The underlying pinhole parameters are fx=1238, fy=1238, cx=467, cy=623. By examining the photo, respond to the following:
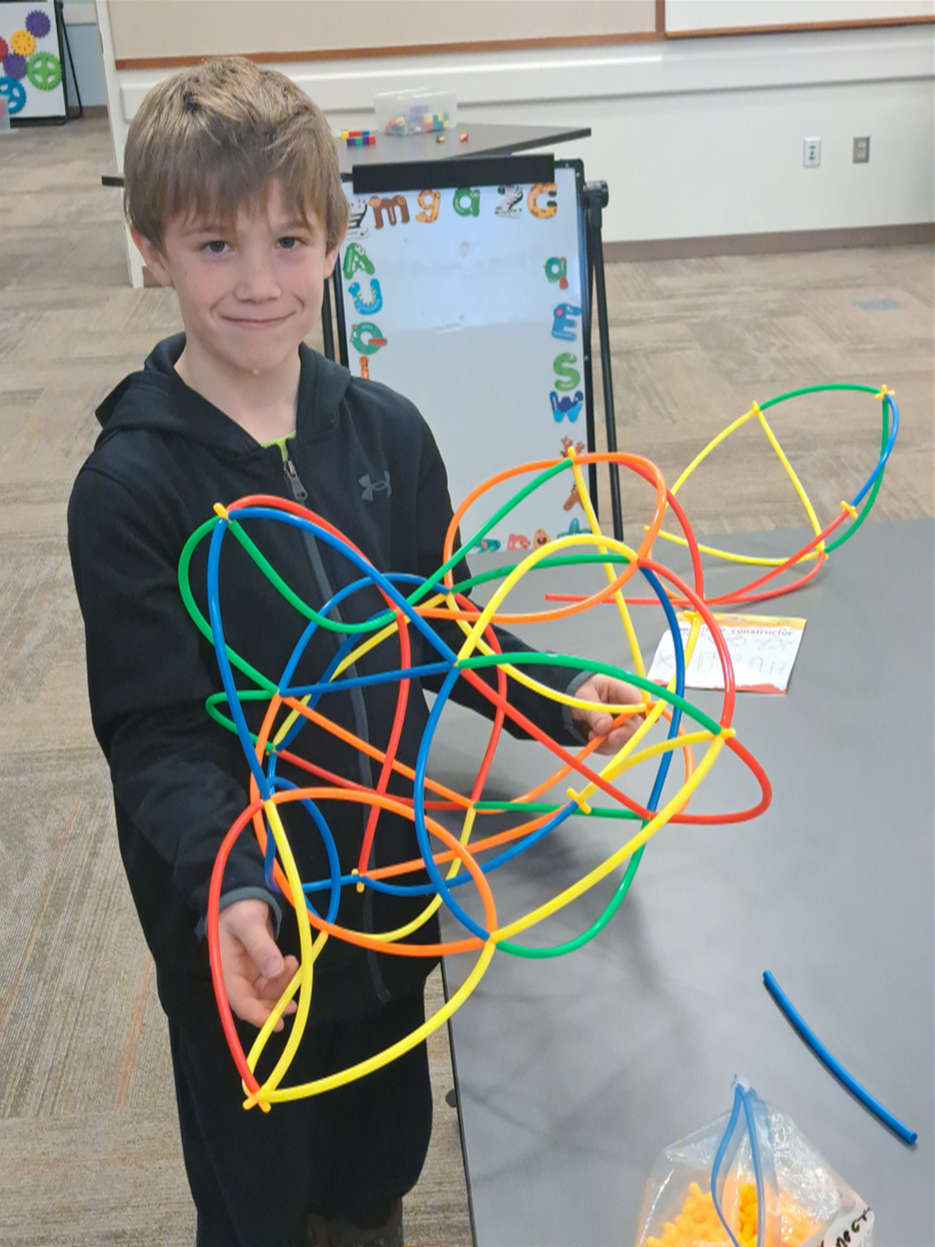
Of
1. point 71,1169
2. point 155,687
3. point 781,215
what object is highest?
point 155,687

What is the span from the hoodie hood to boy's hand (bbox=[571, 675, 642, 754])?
0.26m

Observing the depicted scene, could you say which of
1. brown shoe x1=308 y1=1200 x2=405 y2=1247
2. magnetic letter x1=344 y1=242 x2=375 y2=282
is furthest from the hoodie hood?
magnetic letter x1=344 y1=242 x2=375 y2=282

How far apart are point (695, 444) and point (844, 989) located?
8.57 feet

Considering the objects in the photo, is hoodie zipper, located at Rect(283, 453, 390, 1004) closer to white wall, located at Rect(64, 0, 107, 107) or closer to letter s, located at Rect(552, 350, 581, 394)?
letter s, located at Rect(552, 350, 581, 394)

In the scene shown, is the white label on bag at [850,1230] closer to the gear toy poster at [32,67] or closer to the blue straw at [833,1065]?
the blue straw at [833,1065]

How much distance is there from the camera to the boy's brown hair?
77 centimetres

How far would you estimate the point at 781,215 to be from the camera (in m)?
4.85

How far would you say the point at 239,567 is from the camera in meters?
0.82

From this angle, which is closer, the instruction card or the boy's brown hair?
the boy's brown hair

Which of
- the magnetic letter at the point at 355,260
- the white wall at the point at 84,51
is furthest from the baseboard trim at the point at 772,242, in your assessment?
the white wall at the point at 84,51

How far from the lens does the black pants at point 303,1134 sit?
0.91 m

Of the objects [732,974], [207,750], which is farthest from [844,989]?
[207,750]

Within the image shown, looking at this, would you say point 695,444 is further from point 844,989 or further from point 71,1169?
point 844,989

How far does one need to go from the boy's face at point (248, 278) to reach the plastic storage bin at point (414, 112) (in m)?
2.28
